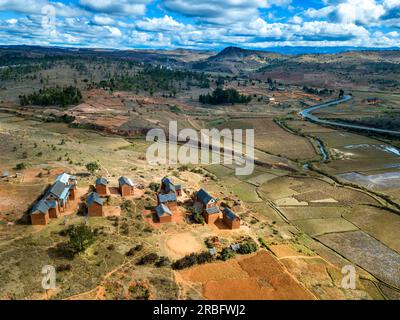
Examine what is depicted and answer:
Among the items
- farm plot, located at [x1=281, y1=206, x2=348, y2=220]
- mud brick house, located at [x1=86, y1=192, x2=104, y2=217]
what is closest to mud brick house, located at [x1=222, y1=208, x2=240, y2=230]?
farm plot, located at [x1=281, y1=206, x2=348, y2=220]

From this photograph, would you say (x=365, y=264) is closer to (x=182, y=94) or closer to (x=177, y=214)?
(x=177, y=214)

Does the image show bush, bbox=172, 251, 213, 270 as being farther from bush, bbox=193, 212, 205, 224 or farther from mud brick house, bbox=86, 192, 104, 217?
mud brick house, bbox=86, 192, 104, 217

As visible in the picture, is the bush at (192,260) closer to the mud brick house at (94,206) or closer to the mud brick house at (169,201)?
the mud brick house at (169,201)

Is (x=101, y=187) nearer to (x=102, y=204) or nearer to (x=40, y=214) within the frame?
(x=102, y=204)

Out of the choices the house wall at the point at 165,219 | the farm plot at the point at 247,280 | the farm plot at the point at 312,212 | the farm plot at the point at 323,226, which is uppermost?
the house wall at the point at 165,219

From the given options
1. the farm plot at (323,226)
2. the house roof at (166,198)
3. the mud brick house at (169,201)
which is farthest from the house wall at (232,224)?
the farm plot at (323,226)

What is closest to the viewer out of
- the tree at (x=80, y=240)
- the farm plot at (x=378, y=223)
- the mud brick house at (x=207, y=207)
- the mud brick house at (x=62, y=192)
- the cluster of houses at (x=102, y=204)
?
the tree at (x=80, y=240)

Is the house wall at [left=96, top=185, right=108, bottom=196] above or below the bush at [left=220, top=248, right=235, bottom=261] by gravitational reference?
above
